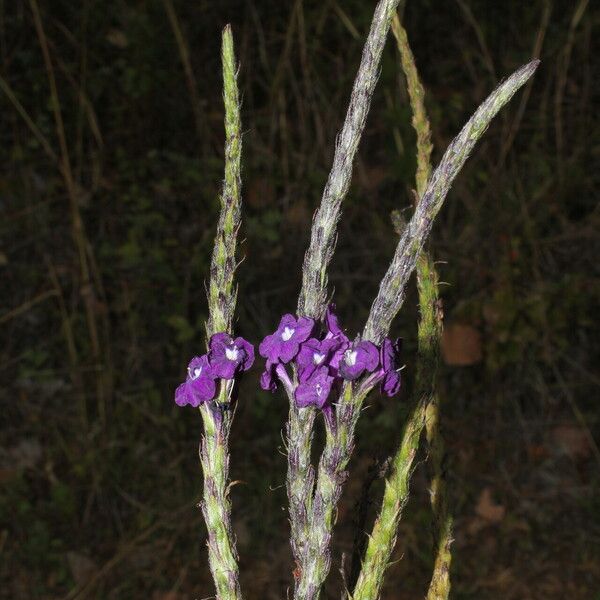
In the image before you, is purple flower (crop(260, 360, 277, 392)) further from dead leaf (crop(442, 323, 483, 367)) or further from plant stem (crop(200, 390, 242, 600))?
dead leaf (crop(442, 323, 483, 367))

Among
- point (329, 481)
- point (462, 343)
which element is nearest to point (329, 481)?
point (329, 481)

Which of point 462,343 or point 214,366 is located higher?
point 214,366

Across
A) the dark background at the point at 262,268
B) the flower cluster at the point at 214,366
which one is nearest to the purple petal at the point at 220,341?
the flower cluster at the point at 214,366

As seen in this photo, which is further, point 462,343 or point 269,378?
point 462,343

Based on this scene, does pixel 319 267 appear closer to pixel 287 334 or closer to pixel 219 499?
pixel 287 334

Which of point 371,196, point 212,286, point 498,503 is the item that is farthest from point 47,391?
point 212,286

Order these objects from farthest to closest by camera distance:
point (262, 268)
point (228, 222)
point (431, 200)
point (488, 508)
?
point (262, 268)
point (488, 508)
point (228, 222)
point (431, 200)

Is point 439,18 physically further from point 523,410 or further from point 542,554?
point 542,554

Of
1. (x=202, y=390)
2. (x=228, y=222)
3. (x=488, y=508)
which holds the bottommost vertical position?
(x=488, y=508)

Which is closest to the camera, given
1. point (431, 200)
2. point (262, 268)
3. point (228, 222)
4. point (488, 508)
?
point (431, 200)
